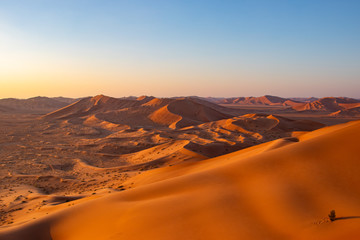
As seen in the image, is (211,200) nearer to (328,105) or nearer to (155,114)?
(155,114)

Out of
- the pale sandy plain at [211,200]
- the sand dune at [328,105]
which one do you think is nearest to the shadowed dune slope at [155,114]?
the pale sandy plain at [211,200]

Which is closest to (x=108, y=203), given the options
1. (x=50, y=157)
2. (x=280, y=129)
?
(x=50, y=157)

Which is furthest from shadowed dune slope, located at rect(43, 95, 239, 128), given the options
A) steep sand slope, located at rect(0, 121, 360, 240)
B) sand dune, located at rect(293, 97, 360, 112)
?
sand dune, located at rect(293, 97, 360, 112)

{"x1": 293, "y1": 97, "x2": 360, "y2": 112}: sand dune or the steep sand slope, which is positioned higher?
{"x1": 293, "y1": 97, "x2": 360, "y2": 112}: sand dune

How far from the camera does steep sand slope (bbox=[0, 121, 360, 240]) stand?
11.8 feet

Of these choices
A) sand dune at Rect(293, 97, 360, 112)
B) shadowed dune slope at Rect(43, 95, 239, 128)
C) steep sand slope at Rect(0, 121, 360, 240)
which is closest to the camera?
steep sand slope at Rect(0, 121, 360, 240)

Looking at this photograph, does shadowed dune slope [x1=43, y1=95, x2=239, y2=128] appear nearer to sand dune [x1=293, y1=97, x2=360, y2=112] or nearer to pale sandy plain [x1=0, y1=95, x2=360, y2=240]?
pale sandy plain [x1=0, y1=95, x2=360, y2=240]

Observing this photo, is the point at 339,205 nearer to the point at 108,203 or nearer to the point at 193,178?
the point at 193,178

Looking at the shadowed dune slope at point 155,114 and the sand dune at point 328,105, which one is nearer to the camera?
the shadowed dune slope at point 155,114

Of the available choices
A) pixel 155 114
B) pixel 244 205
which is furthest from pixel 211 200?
pixel 155 114

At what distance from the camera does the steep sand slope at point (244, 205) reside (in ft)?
11.8

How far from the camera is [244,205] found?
4352mm

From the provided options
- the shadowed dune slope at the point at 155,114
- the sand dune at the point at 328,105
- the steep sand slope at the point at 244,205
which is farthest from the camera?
the sand dune at the point at 328,105

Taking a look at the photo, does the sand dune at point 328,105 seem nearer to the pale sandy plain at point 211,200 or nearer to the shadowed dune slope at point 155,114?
the shadowed dune slope at point 155,114
